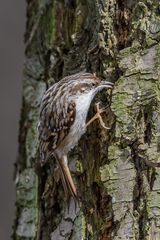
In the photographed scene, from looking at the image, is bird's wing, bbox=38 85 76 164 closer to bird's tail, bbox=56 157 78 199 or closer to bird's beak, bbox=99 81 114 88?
bird's tail, bbox=56 157 78 199

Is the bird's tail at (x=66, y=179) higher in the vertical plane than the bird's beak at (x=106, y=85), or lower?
lower

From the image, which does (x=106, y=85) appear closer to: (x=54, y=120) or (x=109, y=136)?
(x=109, y=136)

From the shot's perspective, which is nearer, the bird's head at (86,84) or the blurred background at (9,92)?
the bird's head at (86,84)

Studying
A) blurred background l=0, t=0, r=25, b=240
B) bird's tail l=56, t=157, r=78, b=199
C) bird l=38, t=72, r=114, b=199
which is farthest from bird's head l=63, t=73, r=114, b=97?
blurred background l=0, t=0, r=25, b=240

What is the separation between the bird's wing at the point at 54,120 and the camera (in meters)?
2.79

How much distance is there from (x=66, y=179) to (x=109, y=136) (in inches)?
8.3

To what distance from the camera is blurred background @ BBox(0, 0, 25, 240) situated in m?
4.91

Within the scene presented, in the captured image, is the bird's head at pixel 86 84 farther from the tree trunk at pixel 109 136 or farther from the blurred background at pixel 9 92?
the blurred background at pixel 9 92

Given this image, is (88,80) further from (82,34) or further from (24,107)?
(24,107)

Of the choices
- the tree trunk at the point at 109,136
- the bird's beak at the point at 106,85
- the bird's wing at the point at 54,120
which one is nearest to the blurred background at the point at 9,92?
the tree trunk at the point at 109,136

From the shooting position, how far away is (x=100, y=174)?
2.57 meters

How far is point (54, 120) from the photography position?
280 centimetres

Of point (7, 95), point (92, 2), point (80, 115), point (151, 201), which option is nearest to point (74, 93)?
point (80, 115)

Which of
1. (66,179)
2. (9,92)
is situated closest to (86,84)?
(66,179)
